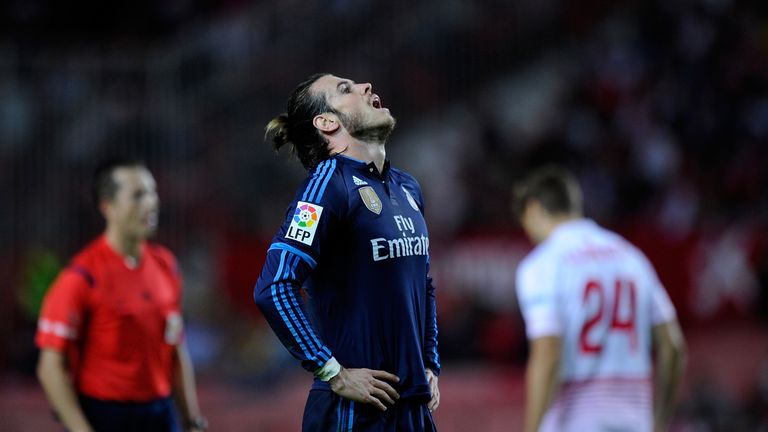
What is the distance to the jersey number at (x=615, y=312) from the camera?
5.27 meters

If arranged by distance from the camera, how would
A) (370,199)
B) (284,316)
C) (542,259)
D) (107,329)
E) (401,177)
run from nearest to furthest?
(284,316), (370,199), (401,177), (542,259), (107,329)

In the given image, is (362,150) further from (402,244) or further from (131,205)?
(131,205)

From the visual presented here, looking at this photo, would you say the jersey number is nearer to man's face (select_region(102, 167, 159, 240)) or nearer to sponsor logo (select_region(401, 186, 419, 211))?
sponsor logo (select_region(401, 186, 419, 211))

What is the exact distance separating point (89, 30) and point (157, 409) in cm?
1243

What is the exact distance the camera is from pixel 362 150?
4.35 metres

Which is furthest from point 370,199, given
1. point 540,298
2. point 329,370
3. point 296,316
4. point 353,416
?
point 540,298

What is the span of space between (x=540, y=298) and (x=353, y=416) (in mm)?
1474

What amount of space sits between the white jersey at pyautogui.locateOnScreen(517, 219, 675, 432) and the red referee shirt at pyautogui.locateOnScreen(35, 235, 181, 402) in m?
1.96

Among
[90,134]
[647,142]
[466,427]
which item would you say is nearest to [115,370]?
[466,427]

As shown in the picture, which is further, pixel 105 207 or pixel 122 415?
pixel 105 207

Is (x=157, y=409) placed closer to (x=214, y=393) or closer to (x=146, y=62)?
(x=214, y=393)

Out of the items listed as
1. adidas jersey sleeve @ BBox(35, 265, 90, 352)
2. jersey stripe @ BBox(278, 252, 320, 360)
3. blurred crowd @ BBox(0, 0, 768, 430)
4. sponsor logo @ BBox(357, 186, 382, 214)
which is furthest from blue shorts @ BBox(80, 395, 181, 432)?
blurred crowd @ BBox(0, 0, 768, 430)

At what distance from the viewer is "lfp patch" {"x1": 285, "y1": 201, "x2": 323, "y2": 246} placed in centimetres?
403

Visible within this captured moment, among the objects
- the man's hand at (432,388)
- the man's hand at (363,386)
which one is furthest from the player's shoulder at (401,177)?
the man's hand at (363,386)
